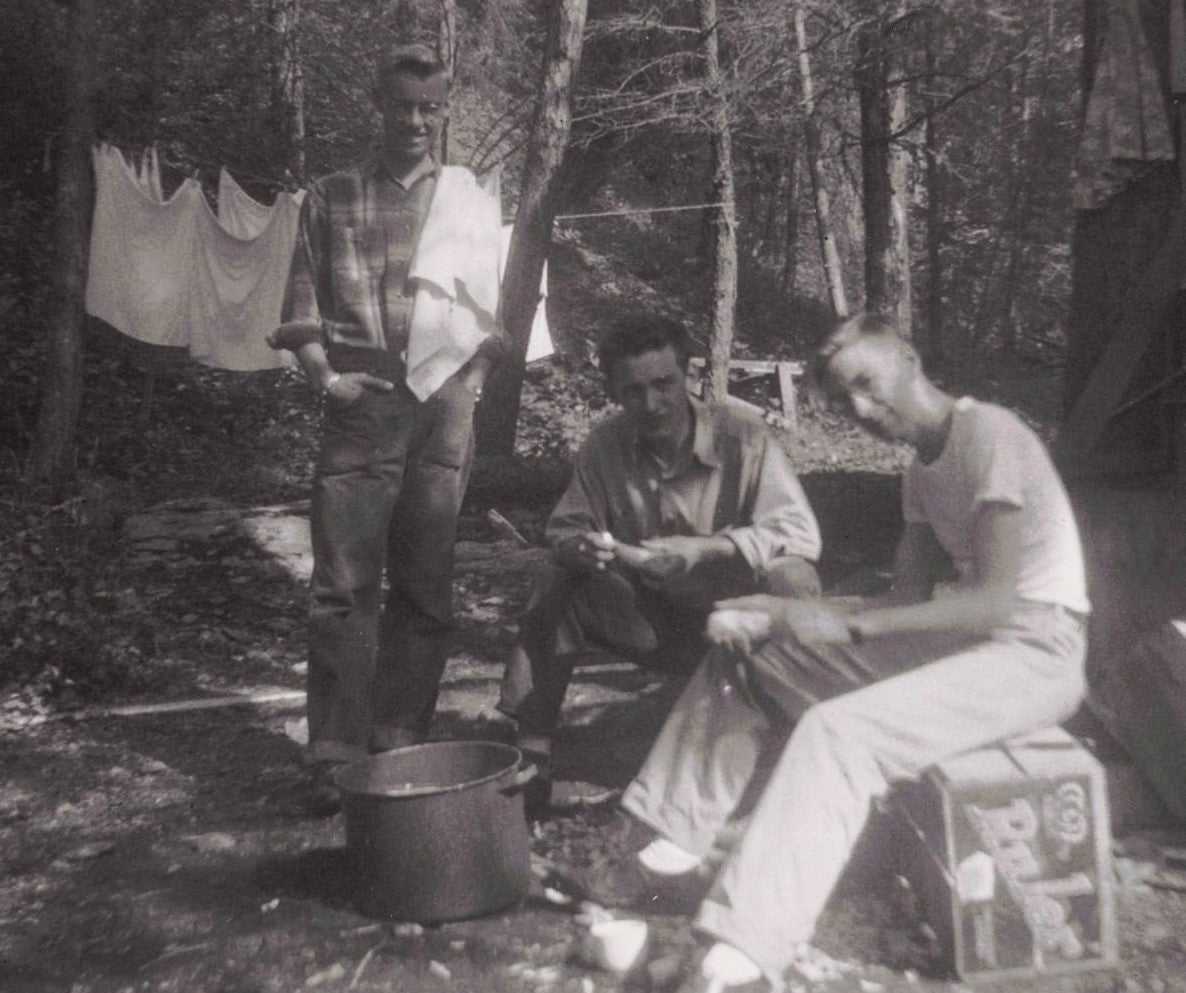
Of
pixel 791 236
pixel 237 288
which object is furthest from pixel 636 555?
pixel 791 236

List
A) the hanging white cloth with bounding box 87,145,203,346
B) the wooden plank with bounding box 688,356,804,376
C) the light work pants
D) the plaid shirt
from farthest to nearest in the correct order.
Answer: the wooden plank with bounding box 688,356,804,376
the hanging white cloth with bounding box 87,145,203,346
the plaid shirt
the light work pants

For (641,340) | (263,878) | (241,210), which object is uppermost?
(241,210)

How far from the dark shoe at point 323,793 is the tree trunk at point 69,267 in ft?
17.5

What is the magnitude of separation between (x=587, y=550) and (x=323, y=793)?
45.1 inches

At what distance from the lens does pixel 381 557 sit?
393cm

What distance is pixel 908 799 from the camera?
2.90m

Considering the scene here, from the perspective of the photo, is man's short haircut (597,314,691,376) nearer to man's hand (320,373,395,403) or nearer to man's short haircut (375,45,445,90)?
man's hand (320,373,395,403)

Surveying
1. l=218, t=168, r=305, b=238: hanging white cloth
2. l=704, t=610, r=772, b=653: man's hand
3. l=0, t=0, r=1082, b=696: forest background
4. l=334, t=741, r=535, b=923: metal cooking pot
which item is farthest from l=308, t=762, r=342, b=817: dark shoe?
l=218, t=168, r=305, b=238: hanging white cloth

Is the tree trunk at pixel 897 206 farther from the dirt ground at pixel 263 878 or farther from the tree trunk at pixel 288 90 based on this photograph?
the dirt ground at pixel 263 878

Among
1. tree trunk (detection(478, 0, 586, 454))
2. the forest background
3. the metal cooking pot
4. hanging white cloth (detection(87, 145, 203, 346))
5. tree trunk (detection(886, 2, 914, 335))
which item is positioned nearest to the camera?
the metal cooking pot

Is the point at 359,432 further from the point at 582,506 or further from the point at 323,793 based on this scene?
the point at 323,793

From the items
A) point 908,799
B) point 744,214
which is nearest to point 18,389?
point 908,799

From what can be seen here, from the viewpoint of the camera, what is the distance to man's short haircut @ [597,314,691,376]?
3.42 metres

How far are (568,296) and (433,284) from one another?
16.1m
